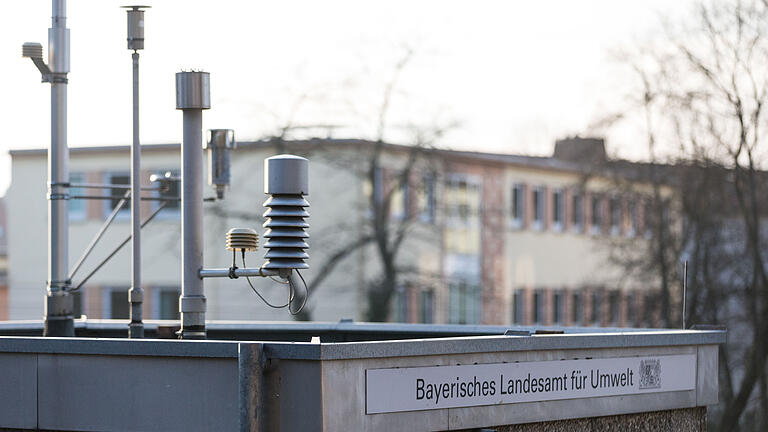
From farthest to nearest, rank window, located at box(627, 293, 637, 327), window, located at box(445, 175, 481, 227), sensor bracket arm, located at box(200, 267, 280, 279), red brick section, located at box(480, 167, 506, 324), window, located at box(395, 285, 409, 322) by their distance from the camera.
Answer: red brick section, located at box(480, 167, 506, 324)
window, located at box(395, 285, 409, 322)
window, located at box(445, 175, 481, 227)
window, located at box(627, 293, 637, 327)
sensor bracket arm, located at box(200, 267, 280, 279)

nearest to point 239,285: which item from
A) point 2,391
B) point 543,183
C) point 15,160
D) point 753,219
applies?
point 15,160

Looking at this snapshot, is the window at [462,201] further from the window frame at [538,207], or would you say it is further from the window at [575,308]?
the window at [575,308]

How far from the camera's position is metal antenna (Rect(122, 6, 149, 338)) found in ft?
46.7

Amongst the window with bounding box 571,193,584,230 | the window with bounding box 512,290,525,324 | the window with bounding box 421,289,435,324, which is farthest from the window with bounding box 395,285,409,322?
the window with bounding box 571,193,584,230

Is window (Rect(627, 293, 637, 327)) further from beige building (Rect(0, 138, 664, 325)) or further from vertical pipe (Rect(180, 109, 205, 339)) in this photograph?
vertical pipe (Rect(180, 109, 205, 339))

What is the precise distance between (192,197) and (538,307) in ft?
182

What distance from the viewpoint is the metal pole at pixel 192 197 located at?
12.1 meters

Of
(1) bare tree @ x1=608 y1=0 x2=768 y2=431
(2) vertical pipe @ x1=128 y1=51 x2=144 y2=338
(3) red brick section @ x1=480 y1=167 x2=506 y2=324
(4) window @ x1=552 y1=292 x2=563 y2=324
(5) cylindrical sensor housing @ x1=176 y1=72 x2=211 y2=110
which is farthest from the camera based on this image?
(4) window @ x1=552 y1=292 x2=563 y2=324

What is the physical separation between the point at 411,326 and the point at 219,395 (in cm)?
570

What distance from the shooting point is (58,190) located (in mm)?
15109

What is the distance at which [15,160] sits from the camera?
6138cm

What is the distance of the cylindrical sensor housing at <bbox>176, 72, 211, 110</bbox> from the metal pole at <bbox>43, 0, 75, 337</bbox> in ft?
10.2

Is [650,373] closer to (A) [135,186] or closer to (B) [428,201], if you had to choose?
(A) [135,186]

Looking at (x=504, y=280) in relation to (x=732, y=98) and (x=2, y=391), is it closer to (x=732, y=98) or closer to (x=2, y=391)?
(x=732, y=98)
